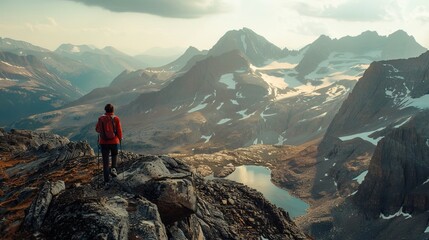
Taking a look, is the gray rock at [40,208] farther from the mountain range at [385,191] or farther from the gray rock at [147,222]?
the mountain range at [385,191]

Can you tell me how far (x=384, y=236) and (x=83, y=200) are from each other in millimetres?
100599

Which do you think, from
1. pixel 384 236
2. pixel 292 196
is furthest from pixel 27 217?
pixel 292 196

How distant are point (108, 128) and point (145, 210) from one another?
20.2ft

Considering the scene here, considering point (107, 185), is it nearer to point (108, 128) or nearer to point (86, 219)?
point (108, 128)

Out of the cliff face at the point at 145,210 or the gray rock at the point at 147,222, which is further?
the gray rock at the point at 147,222

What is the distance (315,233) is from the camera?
111 meters

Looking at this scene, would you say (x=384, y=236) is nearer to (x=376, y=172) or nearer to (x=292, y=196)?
(x=376, y=172)

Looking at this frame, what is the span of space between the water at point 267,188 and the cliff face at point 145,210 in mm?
105916

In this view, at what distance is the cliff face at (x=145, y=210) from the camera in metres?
16.7

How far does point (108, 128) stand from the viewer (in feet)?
72.9

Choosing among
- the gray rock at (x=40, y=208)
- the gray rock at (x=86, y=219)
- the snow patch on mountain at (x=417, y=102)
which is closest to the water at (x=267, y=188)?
the snow patch on mountain at (x=417, y=102)

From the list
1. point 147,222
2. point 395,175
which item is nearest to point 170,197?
point 147,222

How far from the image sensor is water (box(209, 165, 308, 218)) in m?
144

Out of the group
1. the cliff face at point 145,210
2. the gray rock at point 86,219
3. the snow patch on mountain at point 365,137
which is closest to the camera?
the gray rock at point 86,219
